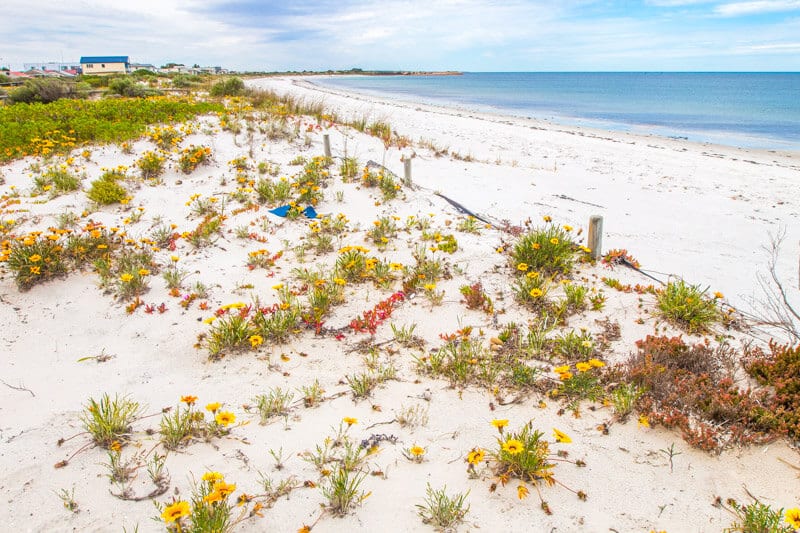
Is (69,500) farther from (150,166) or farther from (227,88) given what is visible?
(227,88)

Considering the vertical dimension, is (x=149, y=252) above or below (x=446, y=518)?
above

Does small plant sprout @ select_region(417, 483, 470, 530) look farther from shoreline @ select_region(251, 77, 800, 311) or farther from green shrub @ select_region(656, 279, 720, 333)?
shoreline @ select_region(251, 77, 800, 311)

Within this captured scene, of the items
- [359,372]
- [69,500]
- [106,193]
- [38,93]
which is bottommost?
[69,500]

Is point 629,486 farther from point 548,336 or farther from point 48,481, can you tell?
point 48,481

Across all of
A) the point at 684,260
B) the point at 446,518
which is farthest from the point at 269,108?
the point at 446,518

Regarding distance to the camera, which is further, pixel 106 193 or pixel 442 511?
pixel 106 193

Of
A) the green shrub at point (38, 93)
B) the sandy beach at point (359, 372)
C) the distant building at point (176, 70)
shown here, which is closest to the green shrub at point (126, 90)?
the green shrub at point (38, 93)

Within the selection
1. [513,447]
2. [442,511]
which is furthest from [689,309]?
[442,511]
